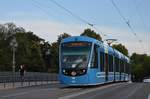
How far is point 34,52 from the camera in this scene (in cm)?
12419

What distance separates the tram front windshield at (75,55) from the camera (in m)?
34.0

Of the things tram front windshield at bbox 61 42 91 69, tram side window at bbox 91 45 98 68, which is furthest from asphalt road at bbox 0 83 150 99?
tram side window at bbox 91 45 98 68

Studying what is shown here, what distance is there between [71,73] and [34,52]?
9106 cm

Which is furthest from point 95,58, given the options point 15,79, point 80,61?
point 15,79

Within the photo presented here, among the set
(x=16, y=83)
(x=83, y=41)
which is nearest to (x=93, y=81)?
(x=83, y=41)

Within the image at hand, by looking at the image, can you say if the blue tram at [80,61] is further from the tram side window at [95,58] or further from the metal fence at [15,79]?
the metal fence at [15,79]

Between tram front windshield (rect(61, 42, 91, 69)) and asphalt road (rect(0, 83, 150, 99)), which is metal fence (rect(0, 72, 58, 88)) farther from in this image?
asphalt road (rect(0, 83, 150, 99))

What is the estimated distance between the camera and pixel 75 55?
34.1 m

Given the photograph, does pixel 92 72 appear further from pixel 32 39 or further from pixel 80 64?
pixel 32 39

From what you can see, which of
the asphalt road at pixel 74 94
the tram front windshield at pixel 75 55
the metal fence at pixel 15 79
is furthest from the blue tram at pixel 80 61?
the metal fence at pixel 15 79

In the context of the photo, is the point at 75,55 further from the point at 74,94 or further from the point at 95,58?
the point at 74,94

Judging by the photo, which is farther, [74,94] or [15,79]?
[15,79]

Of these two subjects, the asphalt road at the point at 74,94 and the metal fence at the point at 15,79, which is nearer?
the asphalt road at the point at 74,94

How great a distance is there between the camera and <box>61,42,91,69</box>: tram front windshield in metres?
34.0
